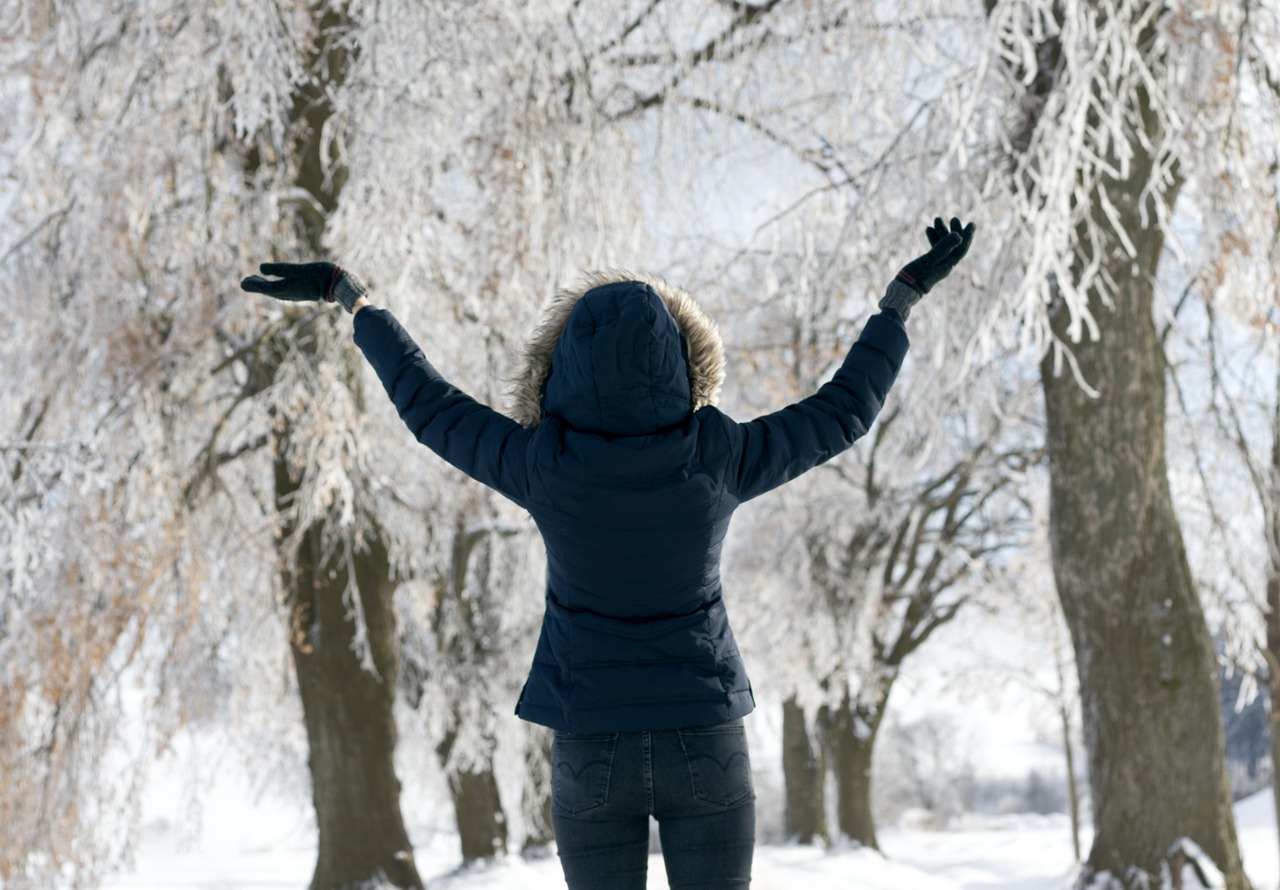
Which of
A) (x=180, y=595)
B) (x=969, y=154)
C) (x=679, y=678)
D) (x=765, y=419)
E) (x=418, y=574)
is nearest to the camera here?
(x=679, y=678)

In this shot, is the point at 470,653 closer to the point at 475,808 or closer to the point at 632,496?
the point at 475,808

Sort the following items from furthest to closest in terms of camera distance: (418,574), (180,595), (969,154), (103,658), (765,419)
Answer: (418,574)
(180,595)
(103,658)
(969,154)
(765,419)

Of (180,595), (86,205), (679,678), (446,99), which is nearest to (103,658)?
(180,595)

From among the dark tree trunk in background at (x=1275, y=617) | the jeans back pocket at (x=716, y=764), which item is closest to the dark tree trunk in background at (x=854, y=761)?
the dark tree trunk in background at (x=1275, y=617)

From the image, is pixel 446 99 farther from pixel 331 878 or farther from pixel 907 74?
pixel 331 878

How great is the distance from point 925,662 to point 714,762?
1715 centimetres

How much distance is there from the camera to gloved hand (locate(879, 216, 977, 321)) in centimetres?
198

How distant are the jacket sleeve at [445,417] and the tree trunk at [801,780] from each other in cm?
1414

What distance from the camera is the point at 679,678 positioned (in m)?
1.68

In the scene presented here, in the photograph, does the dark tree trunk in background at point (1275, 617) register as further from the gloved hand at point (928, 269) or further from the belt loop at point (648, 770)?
the belt loop at point (648, 770)

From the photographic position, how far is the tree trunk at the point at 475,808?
427 inches

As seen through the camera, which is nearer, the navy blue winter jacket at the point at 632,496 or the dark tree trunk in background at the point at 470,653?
the navy blue winter jacket at the point at 632,496

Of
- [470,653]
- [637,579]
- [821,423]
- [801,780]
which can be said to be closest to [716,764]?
[637,579]

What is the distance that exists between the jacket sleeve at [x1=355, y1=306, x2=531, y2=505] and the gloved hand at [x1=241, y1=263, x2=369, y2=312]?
12cm
